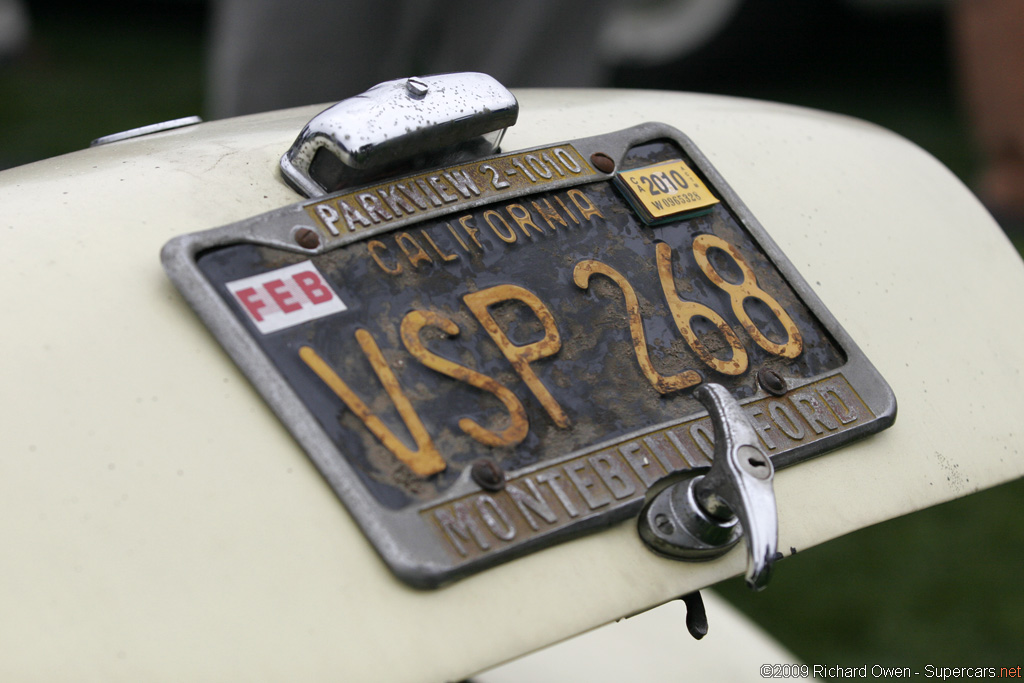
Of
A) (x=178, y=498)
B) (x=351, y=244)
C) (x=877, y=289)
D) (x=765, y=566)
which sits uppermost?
(x=351, y=244)

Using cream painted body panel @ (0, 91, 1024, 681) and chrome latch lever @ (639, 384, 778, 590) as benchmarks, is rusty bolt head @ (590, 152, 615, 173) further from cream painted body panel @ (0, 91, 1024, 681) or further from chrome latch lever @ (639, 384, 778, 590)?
chrome latch lever @ (639, 384, 778, 590)

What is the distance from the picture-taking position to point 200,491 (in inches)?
29.4

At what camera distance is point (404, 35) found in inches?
88.2

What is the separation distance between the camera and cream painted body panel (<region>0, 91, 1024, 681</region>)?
70 centimetres

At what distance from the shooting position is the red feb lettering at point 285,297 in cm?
81

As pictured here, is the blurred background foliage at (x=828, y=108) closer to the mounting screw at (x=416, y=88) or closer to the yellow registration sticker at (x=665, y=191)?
the yellow registration sticker at (x=665, y=191)

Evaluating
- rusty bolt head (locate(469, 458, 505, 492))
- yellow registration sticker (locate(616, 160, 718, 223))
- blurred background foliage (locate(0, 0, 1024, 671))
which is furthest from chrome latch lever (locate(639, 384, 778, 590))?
blurred background foliage (locate(0, 0, 1024, 671))

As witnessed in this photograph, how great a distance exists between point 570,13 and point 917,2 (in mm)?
2812

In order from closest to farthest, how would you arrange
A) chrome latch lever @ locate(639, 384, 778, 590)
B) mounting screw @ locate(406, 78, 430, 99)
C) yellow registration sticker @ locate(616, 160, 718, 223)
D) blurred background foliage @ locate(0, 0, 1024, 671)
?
chrome latch lever @ locate(639, 384, 778, 590) → mounting screw @ locate(406, 78, 430, 99) → yellow registration sticker @ locate(616, 160, 718, 223) → blurred background foliage @ locate(0, 0, 1024, 671)

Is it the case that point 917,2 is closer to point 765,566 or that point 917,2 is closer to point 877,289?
point 877,289

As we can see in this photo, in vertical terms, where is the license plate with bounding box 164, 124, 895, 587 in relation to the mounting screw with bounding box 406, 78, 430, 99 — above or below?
below

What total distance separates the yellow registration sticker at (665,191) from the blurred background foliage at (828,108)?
924 millimetres

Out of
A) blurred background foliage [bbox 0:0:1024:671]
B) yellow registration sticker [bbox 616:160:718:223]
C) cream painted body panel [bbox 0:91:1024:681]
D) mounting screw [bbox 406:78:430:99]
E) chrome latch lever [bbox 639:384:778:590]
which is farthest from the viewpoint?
blurred background foliage [bbox 0:0:1024:671]

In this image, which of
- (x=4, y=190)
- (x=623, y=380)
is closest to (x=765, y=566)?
(x=623, y=380)
